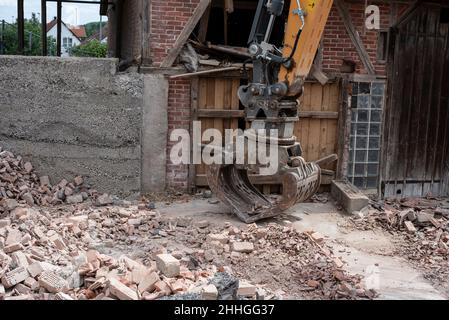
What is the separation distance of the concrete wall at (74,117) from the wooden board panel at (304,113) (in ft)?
3.56

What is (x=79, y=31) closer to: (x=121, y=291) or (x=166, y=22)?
(x=166, y=22)

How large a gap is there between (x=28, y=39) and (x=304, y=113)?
28.5 meters

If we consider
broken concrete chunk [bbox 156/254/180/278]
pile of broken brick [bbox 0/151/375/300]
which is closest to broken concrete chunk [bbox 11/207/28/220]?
pile of broken brick [bbox 0/151/375/300]

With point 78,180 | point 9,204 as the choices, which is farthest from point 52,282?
point 78,180

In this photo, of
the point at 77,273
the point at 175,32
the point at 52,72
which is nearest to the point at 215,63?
the point at 175,32

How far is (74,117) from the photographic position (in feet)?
28.2

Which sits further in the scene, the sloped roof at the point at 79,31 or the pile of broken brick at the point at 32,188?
the sloped roof at the point at 79,31

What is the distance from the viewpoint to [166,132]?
8.98 m

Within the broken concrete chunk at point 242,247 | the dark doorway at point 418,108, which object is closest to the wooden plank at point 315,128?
the dark doorway at point 418,108

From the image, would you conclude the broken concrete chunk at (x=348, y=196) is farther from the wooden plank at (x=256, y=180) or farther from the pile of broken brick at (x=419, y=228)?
the wooden plank at (x=256, y=180)

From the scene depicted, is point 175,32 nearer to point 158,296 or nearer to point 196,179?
point 196,179

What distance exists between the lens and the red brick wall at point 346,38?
9.20 meters

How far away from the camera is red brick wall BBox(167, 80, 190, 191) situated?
352 inches

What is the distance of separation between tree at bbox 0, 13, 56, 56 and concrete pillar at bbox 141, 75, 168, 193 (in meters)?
17.5
